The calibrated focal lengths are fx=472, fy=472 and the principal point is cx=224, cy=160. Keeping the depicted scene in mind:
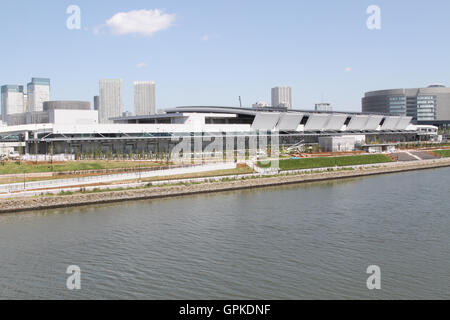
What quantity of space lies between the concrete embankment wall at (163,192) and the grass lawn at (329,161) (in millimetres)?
2198

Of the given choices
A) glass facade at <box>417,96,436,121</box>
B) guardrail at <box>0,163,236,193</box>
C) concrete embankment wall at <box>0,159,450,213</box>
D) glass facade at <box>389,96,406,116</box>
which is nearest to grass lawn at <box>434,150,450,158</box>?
concrete embankment wall at <box>0,159,450,213</box>

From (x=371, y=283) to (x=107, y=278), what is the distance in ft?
30.6

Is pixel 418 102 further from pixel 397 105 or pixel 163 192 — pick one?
pixel 163 192

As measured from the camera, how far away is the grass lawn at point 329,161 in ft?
158

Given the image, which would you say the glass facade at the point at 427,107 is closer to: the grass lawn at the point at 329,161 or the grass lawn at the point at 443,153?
the grass lawn at the point at 443,153

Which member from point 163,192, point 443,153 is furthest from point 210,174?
point 443,153

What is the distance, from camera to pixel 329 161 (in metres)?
51.8

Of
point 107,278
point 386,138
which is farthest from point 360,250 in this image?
point 386,138

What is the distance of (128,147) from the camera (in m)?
57.2

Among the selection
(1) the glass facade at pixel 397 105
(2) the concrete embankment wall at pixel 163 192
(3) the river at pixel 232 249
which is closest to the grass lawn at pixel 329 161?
(2) the concrete embankment wall at pixel 163 192

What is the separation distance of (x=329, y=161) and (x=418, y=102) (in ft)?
333

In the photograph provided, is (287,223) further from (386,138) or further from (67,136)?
(386,138)

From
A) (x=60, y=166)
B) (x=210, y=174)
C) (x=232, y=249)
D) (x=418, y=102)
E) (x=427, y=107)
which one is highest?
(x=418, y=102)

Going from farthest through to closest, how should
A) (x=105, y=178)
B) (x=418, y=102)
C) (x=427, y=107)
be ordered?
(x=418, y=102) < (x=427, y=107) < (x=105, y=178)
